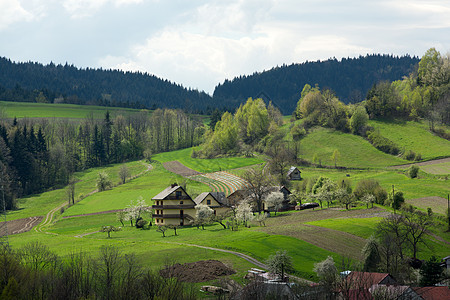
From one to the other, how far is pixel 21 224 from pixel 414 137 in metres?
114

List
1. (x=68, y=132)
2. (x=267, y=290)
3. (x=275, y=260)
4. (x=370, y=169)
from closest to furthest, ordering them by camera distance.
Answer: (x=267, y=290) < (x=275, y=260) < (x=370, y=169) < (x=68, y=132)

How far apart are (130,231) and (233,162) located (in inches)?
2719

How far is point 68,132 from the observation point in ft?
645

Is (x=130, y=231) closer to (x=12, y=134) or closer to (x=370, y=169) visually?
(x=370, y=169)

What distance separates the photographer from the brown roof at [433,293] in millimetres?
47062

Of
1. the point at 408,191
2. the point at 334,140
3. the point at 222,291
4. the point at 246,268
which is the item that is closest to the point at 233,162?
the point at 334,140

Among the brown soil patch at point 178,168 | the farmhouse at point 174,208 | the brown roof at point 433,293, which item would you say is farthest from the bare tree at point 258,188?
the brown roof at point 433,293

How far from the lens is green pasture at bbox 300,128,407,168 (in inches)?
5458

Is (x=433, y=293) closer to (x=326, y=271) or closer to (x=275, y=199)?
(x=326, y=271)

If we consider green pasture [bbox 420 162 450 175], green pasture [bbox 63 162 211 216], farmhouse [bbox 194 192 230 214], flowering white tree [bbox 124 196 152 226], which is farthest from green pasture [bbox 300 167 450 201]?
flowering white tree [bbox 124 196 152 226]

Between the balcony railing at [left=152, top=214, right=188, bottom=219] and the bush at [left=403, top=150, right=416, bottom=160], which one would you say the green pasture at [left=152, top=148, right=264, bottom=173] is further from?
the balcony railing at [left=152, top=214, right=188, bottom=219]

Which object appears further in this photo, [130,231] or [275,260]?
[130,231]

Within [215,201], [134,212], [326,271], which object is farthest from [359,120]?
[326,271]

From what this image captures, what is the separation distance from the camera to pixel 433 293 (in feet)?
157
